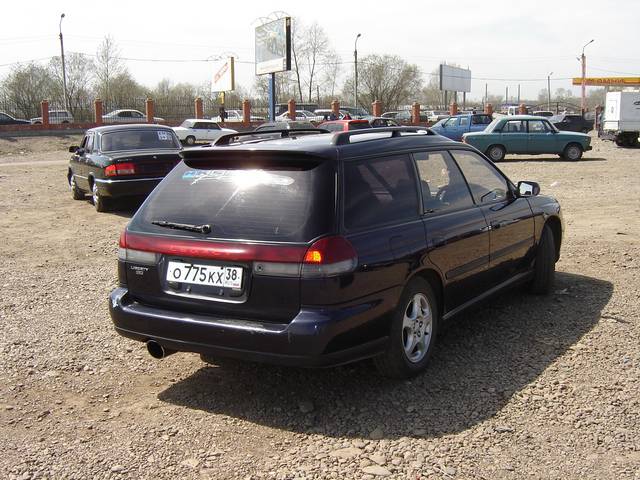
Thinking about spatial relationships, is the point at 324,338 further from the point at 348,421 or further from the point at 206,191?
the point at 206,191

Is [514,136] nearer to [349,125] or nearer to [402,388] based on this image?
[349,125]

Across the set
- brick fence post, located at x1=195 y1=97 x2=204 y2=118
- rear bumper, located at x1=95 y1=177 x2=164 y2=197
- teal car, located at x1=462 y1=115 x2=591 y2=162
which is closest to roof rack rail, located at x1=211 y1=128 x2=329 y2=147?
rear bumper, located at x1=95 y1=177 x2=164 y2=197

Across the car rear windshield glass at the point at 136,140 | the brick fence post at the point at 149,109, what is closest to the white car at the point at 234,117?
the brick fence post at the point at 149,109

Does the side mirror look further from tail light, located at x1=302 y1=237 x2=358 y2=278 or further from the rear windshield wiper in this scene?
the rear windshield wiper

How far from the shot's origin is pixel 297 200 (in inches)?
151

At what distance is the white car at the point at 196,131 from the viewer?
3609 cm

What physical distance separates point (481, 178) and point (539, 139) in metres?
19.5

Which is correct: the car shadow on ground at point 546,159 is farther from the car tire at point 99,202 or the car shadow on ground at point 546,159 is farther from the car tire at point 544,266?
the car tire at point 544,266

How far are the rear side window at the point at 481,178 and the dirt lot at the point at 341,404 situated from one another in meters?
1.03

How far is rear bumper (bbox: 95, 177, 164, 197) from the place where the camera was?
1163 cm

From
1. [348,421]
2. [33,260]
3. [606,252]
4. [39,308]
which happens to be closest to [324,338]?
[348,421]

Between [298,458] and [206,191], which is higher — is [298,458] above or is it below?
below

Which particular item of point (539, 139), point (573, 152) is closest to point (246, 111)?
point (539, 139)

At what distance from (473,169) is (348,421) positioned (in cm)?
244
